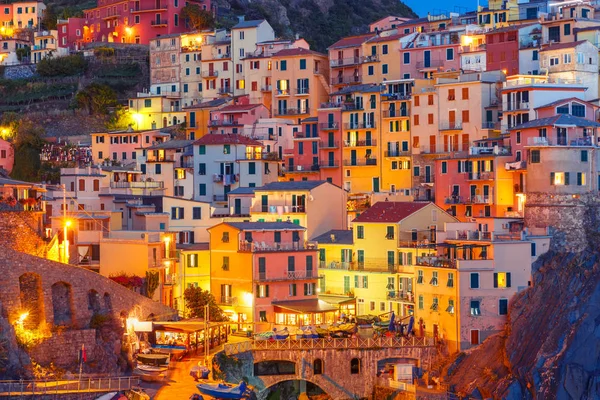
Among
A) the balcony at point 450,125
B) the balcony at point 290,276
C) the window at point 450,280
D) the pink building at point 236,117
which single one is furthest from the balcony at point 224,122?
the window at point 450,280

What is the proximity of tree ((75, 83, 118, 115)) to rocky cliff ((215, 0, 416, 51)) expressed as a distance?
583 inches

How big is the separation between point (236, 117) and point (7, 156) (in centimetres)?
1640

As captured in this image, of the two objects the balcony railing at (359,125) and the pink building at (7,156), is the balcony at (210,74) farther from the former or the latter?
the balcony railing at (359,125)

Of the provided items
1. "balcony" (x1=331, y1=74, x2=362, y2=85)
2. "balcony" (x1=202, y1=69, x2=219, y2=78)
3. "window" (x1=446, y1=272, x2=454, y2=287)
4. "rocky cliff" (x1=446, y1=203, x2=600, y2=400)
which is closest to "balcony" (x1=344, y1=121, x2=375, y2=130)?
"balcony" (x1=331, y1=74, x2=362, y2=85)

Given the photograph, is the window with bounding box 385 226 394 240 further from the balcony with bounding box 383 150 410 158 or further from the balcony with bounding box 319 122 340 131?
the balcony with bounding box 319 122 340 131

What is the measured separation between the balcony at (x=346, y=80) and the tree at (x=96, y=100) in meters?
20.0

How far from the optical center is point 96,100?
109 m

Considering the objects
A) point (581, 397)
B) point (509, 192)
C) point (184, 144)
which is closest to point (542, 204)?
point (509, 192)

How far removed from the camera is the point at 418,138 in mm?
87938

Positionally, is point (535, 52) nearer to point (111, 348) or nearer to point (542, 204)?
point (542, 204)

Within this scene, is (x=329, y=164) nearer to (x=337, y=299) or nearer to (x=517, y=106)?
(x=517, y=106)

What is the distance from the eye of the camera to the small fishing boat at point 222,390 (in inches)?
2253

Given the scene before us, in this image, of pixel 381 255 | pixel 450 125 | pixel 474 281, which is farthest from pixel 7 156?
pixel 474 281

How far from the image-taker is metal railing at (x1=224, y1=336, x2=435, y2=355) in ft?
214
